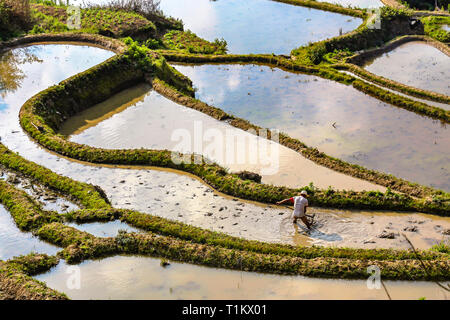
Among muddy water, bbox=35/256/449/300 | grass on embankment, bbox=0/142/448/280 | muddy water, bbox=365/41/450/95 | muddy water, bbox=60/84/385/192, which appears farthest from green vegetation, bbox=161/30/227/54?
muddy water, bbox=35/256/449/300

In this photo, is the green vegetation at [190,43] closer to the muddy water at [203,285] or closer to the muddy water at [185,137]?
the muddy water at [185,137]

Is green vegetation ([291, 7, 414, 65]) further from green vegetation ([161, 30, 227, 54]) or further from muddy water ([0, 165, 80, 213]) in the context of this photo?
muddy water ([0, 165, 80, 213])

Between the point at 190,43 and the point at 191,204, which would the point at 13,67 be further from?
the point at 191,204

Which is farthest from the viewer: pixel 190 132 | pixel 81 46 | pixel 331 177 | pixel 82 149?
pixel 81 46

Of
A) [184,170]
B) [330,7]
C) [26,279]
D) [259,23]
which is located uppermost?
[330,7]

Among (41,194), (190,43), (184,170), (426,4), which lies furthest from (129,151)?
(426,4)

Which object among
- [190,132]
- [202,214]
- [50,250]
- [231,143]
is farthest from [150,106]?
[50,250]

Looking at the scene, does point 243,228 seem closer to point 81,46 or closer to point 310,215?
point 310,215
